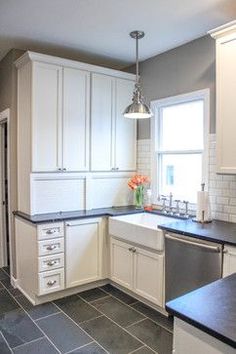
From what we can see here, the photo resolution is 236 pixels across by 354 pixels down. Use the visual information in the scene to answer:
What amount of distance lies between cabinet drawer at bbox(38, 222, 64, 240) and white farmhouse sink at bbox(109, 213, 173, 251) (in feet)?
1.84

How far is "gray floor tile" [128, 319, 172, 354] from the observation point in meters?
2.28

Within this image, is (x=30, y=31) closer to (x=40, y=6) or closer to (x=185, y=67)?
(x=40, y=6)

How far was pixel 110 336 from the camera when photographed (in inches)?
95.6

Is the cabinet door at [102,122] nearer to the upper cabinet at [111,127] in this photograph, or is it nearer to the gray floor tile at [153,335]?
the upper cabinet at [111,127]

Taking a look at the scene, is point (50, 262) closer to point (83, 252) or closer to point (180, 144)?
point (83, 252)

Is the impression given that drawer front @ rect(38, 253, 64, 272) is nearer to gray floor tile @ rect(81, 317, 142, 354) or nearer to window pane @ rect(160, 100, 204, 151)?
gray floor tile @ rect(81, 317, 142, 354)

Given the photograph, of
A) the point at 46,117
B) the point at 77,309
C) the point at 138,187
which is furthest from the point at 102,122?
the point at 77,309

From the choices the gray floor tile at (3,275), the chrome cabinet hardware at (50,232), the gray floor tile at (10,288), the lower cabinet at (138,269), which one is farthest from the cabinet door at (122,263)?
the gray floor tile at (3,275)

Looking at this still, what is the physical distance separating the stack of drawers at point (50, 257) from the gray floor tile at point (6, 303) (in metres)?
0.30

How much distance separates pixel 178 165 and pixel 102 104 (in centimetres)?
115

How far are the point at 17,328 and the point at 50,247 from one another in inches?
29.8

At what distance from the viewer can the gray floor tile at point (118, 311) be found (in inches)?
105

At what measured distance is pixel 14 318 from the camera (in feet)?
8.87

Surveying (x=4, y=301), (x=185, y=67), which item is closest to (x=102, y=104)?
(x=185, y=67)
